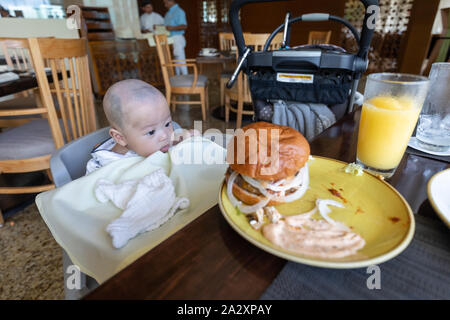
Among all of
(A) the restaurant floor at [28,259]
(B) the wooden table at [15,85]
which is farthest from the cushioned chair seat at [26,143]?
(A) the restaurant floor at [28,259]

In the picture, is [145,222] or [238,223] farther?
[145,222]

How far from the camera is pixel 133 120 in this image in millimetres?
1085

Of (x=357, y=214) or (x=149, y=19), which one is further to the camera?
(x=149, y=19)

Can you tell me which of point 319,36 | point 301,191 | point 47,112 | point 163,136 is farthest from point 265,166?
point 319,36

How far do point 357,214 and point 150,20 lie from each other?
7437mm

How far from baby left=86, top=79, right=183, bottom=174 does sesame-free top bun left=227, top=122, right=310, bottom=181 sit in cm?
62

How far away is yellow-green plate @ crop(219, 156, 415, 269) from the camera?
1.45ft

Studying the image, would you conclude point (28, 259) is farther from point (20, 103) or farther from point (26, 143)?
point (20, 103)

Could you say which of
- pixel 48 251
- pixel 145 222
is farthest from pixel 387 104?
pixel 48 251

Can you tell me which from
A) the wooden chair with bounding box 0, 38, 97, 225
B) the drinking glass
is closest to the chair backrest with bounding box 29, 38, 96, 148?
the wooden chair with bounding box 0, 38, 97, 225

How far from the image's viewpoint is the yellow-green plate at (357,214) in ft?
1.45
